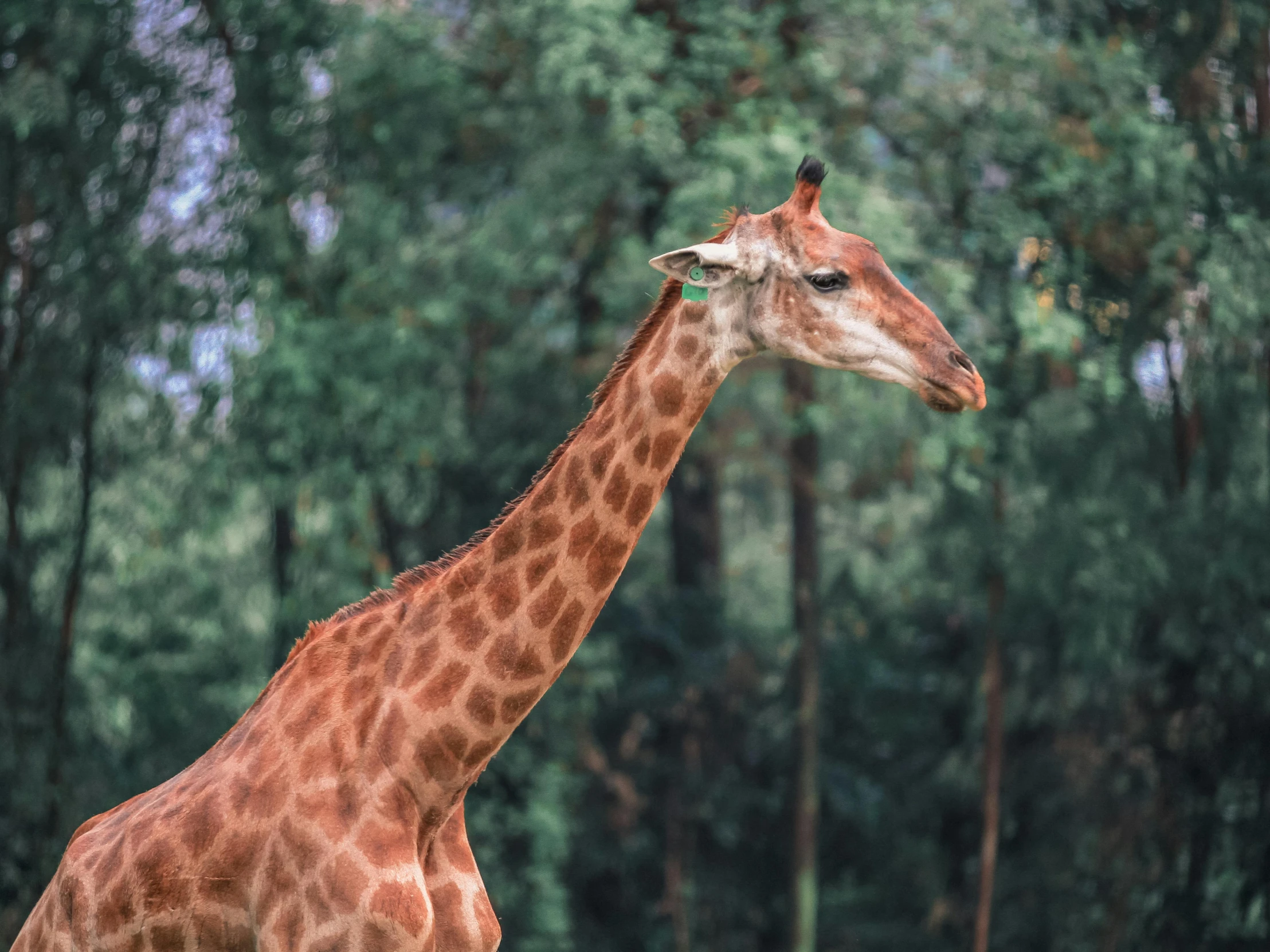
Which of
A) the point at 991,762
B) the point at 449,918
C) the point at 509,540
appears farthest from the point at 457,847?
the point at 991,762

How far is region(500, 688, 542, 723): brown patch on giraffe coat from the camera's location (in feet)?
12.3

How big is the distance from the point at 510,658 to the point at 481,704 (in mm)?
143

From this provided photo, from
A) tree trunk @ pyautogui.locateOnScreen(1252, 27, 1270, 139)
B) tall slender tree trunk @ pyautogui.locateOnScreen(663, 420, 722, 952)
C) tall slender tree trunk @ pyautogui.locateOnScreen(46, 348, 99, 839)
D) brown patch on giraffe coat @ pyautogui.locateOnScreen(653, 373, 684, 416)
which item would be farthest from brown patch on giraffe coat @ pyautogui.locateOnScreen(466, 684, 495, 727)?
tree trunk @ pyautogui.locateOnScreen(1252, 27, 1270, 139)

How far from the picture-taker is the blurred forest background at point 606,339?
9852 mm

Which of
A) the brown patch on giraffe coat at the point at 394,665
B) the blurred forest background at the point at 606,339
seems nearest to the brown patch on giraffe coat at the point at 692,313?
the brown patch on giraffe coat at the point at 394,665

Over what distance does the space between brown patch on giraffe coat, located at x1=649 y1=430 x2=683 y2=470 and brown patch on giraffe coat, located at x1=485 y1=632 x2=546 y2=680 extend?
59cm

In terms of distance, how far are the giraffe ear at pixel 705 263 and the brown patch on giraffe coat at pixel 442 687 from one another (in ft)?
3.86

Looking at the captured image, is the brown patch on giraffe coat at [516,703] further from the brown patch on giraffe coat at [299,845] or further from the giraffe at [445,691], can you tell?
the brown patch on giraffe coat at [299,845]

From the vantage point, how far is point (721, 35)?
33.6 feet

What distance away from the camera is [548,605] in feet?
12.2

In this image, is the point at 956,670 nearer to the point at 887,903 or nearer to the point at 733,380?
the point at 887,903

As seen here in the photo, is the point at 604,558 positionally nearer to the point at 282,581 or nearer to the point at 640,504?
the point at 640,504

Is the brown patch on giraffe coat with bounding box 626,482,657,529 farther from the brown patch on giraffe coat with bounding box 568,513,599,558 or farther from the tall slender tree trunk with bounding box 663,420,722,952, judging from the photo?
the tall slender tree trunk with bounding box 663,420,722,952

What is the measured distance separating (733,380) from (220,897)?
8.72 meters
